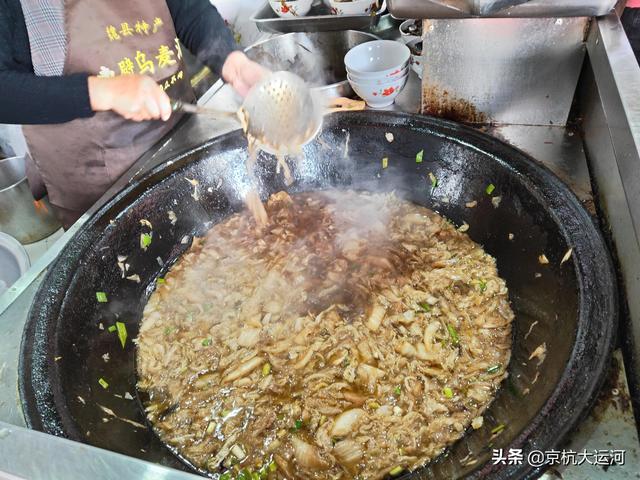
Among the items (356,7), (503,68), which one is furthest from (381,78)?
(356,7)

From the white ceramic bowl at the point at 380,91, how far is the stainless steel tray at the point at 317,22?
0.89 meters

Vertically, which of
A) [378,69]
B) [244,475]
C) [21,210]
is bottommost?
[21,210]

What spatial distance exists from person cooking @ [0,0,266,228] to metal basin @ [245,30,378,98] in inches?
14.2

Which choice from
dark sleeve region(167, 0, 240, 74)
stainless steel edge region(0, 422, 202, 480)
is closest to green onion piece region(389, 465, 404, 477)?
stainless steel edge region(0, 422, 202, 480)

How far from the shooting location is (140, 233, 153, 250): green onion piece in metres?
2.12

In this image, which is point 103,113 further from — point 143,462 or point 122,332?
point 143,462

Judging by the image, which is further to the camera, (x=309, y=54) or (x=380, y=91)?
(x=309, y=54)

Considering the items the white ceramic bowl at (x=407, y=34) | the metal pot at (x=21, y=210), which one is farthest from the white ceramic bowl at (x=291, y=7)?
the metal pot at (x=21, y=210)

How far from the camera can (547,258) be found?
1691mm

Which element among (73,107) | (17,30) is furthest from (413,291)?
(17,30)

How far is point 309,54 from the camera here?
3.05m

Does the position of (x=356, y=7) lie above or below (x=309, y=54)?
above

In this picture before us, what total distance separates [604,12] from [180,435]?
7.56ft

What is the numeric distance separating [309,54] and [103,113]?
1380 millimetres
